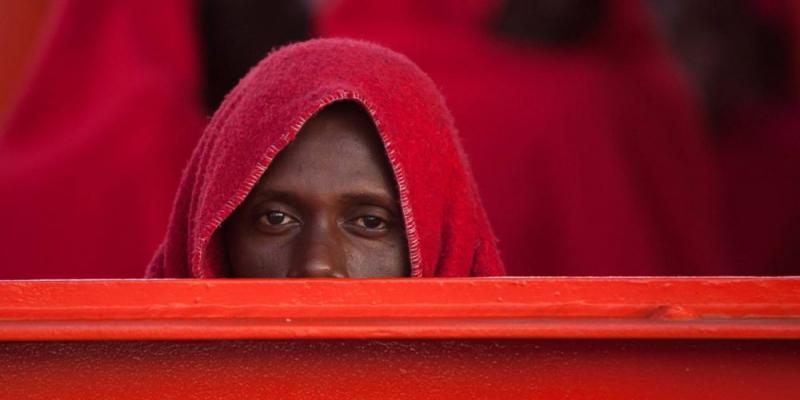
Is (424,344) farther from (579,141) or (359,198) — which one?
(579,141)

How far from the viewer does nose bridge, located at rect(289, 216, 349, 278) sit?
135cm

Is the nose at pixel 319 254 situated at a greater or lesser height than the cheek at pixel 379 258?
greater

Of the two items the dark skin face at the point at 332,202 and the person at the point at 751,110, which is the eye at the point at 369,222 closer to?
the dark skin face at the point at 332,202

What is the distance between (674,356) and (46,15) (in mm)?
3004

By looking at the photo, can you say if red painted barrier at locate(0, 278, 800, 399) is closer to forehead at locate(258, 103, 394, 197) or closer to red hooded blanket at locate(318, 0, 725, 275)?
forehead at locate(258, 103, 394, 197)

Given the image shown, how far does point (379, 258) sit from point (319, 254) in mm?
92

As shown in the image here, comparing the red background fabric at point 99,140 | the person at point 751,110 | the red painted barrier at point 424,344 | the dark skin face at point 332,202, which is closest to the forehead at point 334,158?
the dark skin face at point 332,202

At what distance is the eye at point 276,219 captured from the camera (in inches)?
56.5

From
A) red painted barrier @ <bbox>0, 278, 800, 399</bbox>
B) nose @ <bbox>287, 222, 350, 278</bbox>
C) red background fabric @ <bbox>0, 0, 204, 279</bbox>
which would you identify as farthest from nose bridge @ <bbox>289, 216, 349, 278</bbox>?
red background fabric @ <bbox>0, 0, 204, 279</bbox>

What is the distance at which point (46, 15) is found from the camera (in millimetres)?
3662

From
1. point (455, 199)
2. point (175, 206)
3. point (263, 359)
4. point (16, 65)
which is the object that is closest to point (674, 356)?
point (263, 359)

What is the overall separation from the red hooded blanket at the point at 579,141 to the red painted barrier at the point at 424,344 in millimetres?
2010

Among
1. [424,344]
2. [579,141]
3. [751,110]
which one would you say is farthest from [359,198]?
[751,110]

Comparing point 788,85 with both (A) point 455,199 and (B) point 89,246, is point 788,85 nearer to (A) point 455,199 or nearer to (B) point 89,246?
(B) point 89,246
